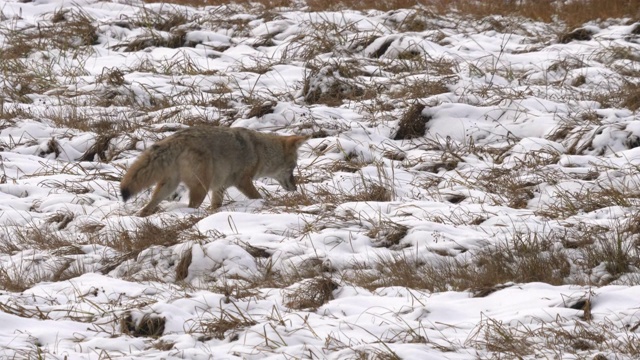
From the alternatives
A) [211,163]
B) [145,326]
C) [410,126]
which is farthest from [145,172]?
[410,126]

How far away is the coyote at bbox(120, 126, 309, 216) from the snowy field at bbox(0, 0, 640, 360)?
0.26m

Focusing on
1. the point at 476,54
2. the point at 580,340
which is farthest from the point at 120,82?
the point at 580,340

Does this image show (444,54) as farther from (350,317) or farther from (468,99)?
(350,317)

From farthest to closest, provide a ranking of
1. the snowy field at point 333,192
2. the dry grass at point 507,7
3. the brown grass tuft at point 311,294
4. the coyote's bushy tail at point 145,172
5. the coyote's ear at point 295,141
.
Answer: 1. the dry grass at point 507,7
2. the coyote's ear at point 295,141
3. the coyote's bushy tail at point 145,172
4. the brown grass tuft at point 311,294
5. the snowy field at point 333,192

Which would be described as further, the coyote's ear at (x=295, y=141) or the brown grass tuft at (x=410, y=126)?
the brown grass tuft at (x=410, y=126)

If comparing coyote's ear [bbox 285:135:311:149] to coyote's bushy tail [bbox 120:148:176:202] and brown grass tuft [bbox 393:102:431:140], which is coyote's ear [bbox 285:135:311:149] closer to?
brown grass tuft [bbox 393:102:431:140]

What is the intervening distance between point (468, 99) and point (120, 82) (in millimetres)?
4903

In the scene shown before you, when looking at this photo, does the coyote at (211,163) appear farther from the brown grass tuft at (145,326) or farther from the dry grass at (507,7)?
the dry grass at (507,7)

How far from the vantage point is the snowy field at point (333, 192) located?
17.2 feet

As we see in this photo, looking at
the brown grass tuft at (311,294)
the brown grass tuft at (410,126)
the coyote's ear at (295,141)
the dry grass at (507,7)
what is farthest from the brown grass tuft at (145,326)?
the dry grass at (507,7)

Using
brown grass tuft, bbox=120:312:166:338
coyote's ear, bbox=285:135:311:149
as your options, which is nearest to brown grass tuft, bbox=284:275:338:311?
brown grass tuft, bbox=120:312:166:338

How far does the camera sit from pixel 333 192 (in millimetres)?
9117

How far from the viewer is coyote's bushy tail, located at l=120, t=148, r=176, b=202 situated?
8.11 meters

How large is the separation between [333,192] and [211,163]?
4.15 ft
